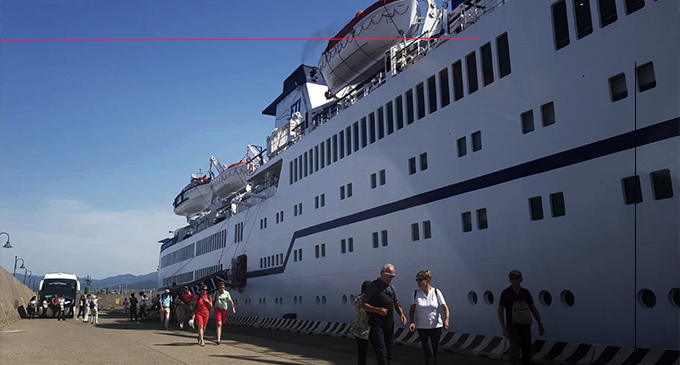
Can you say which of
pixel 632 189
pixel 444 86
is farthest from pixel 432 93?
pixel 632 189

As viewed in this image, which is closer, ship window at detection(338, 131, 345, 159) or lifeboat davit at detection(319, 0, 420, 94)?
lifeboat davit at detection(319, 0, 420, 94)

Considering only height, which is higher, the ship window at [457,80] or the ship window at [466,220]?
the ship window at [457,80]

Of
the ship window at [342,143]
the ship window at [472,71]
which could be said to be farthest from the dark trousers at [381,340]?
the ship window at [342,143]

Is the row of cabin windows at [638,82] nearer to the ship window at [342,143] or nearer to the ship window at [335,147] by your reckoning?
the ship window at [342,143]

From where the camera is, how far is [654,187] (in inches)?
303

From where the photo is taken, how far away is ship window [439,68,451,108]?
487 inches

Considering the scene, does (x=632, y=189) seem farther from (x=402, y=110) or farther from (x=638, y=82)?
(x=402, y=110)

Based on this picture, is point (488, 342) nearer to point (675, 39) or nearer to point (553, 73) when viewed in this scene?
point (553, 73)

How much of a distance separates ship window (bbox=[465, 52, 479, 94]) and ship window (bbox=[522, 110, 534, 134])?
1.69m

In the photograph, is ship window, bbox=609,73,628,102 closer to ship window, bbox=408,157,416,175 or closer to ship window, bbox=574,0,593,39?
ship window, bbox=574,0,593,39

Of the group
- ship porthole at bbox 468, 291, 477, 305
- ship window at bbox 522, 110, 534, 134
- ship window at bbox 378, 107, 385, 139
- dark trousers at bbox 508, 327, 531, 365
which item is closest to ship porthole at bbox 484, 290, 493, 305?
ship porthole at bbox 468, 291, 477, 305

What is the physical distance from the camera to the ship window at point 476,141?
11180 mm

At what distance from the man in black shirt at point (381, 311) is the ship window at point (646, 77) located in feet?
16.4

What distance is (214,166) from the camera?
3947 cm
